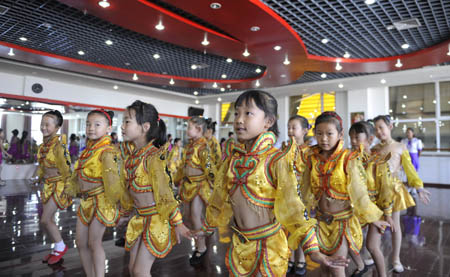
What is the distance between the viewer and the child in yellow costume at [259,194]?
146cm

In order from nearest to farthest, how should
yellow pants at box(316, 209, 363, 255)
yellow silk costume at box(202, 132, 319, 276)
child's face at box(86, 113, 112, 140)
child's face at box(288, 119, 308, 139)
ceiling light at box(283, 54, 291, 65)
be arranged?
yellow silk costume at box(202, 132, 319, 276)
yellow pants at box(316, 209, 363, 255)
child's face at box(86, 113, 112, 140)
child's face at box(288, 119, 308, 139)
ceiling light at box(283, 54, 291, 65)

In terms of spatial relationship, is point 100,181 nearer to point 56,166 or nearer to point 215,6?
point 56,166

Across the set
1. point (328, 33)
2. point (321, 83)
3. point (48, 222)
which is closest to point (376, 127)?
point (48, 222)

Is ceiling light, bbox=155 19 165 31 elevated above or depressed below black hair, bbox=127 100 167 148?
above

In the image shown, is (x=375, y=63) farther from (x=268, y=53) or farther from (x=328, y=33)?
(x=268, y=53)

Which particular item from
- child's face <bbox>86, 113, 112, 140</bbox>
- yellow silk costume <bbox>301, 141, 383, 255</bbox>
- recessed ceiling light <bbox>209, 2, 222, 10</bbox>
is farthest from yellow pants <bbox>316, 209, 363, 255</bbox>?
recessed ceiling light <bbox>209, 2, 222, 10</bbox>

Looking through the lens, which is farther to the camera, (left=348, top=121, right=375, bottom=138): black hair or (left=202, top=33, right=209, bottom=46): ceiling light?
(left=202, top=33, right=209, bottom=46): ceiling light

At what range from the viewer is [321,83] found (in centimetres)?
1091

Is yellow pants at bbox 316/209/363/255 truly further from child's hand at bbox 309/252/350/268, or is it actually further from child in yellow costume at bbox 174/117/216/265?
child in yellow costume at bbox 174/117/216/265

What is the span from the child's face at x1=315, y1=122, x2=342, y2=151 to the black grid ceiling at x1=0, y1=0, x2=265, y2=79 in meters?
5.31

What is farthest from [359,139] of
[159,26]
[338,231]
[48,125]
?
[159,26]

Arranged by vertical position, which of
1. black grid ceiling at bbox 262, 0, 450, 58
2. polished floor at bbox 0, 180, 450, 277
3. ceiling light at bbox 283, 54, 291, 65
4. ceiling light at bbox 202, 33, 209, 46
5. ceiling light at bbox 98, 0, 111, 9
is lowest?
polished floor at bbox 0, 180, 450, 277

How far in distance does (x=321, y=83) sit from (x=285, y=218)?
10.3 m

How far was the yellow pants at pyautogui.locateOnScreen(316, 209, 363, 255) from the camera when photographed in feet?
6.90
